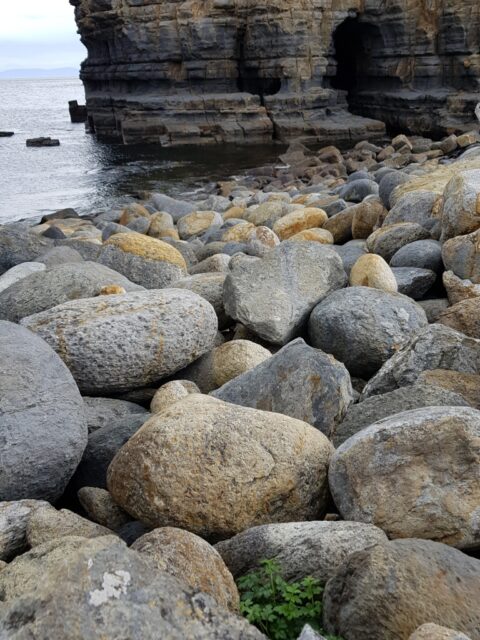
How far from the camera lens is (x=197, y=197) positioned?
667 inches

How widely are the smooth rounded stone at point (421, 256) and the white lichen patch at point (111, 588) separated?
3.65 meters

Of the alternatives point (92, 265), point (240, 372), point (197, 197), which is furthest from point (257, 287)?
point (197, 197)

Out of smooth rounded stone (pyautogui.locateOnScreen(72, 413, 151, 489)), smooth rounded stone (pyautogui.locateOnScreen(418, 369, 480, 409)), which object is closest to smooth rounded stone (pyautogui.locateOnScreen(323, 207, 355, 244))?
smooth rounded stone (pyautogui.locateOnScreen(418, 369, 480, 409))

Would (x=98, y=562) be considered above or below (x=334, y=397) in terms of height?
above

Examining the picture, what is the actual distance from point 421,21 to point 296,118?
5.49 m

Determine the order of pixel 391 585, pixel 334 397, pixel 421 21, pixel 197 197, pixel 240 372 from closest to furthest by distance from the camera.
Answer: pixel 391 585, pixel 334 397, pixel 240 372, pixel 197 197, pixel 421 21

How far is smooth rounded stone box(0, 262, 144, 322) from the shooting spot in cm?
432

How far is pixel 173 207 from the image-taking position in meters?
13.0

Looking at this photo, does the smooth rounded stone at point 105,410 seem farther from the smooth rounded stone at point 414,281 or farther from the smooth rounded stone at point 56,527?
the smooth rounded stone at point 414,281

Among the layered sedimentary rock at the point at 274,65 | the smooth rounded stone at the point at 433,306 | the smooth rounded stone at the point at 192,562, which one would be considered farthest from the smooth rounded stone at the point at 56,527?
the layered sedimentary rock at the point at 274,65

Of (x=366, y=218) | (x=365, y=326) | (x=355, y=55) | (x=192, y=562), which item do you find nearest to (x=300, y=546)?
(x=192, y=562)

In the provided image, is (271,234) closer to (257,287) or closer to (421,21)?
(257,287)

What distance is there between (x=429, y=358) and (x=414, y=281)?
4.53 ft

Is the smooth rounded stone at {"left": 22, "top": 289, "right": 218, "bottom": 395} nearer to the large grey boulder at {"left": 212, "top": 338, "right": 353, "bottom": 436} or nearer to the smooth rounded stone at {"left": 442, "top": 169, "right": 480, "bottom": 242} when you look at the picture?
the large grey boulder at {"left": 212, "top": 338, "right": 353, "bottom": 436}
